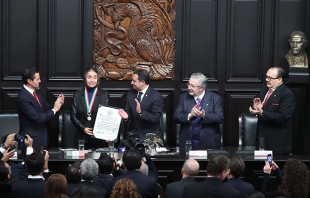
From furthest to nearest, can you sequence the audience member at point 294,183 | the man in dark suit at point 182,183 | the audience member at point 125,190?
the man in dark suit at point 182,183 → the audience member at point 294,183 → the audience member at point 125,190

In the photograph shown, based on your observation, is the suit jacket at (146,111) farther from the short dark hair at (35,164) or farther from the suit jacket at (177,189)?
the short dark hair at (35,164)

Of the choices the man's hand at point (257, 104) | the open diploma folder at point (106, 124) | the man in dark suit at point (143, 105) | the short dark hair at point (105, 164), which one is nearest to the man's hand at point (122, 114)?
the open diploma folder at point (106, 124)

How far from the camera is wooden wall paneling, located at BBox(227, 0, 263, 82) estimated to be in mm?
10906

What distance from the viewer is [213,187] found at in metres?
6.19

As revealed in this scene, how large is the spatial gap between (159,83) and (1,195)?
481 centimetres

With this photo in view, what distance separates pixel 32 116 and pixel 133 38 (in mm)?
2392

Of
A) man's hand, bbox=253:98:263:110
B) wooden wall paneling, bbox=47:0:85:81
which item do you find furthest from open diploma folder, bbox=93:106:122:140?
wooden wall paneling, bbox=47:0:85:81

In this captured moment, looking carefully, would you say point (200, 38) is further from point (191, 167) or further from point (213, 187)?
point (213, 187)

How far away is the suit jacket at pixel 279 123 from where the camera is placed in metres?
9.32

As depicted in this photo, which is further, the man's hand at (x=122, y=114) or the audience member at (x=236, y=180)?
the man's hand at (x=122, y=114)

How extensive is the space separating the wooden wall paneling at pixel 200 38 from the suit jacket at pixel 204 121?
150 cm

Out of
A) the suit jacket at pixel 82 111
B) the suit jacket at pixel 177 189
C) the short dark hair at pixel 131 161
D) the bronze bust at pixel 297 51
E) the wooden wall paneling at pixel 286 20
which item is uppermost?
the wooden wall paneling at pixel 286 20

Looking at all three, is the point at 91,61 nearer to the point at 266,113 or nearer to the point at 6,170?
the point at 266,113

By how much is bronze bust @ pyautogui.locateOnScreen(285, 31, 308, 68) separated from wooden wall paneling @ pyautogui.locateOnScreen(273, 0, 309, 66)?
0.56 feet
